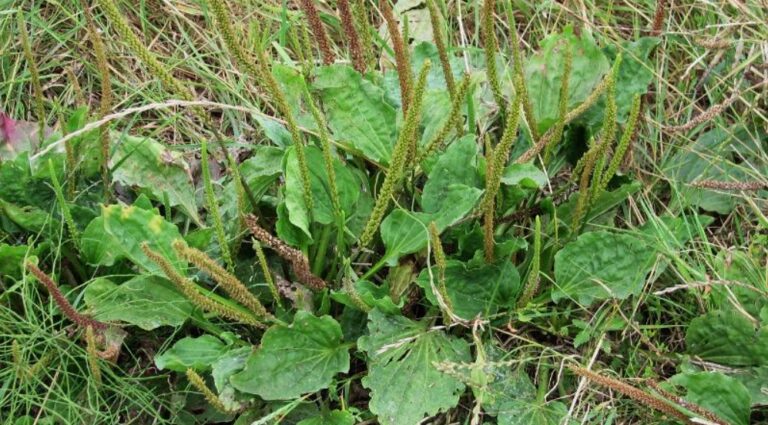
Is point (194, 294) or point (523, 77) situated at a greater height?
point (523, 77)

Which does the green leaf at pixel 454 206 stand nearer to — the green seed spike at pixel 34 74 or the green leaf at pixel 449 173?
the green leaf at pixel 449 173

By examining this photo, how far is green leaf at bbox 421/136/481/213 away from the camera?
2.04 metres

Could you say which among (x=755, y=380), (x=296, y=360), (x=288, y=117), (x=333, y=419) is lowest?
(x=755, y=380)

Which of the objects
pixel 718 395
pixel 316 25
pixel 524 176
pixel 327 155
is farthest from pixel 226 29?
pixel 718 395

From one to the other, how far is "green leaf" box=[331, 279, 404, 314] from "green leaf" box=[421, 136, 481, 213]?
0.72 feet

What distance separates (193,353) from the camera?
1.92 metres

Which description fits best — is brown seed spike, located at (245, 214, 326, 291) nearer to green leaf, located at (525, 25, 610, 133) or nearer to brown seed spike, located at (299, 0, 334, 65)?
brown seed spike, located at (299, 0, 334, 65)

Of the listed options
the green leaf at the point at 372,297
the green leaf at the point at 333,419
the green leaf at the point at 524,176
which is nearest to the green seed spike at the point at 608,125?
the green leaf at the point at 524,176

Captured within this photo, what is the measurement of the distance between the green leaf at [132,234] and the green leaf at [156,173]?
0.21 meters

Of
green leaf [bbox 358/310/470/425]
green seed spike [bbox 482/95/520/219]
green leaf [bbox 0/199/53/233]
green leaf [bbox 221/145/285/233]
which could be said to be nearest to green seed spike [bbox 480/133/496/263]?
green seed spike [bbox 482/95/520/219]

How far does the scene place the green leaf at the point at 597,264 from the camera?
2.02 metres

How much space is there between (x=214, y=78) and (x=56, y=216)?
619mm

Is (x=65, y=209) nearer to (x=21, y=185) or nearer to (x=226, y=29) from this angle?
(x=21, y=185)

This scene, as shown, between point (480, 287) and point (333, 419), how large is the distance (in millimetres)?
449
